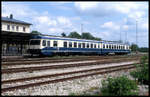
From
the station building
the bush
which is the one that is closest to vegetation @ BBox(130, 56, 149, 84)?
the bush

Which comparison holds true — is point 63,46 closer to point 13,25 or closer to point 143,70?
point 143,70

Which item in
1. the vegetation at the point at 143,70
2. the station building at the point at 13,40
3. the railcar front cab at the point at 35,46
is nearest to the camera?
the vegetation at the point at 143,70

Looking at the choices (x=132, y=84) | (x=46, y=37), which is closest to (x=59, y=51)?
(x=46, y=37)

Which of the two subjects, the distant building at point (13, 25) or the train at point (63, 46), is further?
the distant building at point (13, 25)

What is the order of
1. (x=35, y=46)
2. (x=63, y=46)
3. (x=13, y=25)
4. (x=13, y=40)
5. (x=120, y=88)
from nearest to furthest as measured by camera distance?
(x=120, y=88)
(x=35, y=46)
(x=13, y=40)
(x=63, y=46)
(x=13, y=25)

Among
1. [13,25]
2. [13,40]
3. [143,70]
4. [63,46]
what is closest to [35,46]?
[13,40]

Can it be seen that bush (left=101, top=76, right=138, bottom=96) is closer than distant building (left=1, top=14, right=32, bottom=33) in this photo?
Yes

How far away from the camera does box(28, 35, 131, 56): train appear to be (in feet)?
86.3

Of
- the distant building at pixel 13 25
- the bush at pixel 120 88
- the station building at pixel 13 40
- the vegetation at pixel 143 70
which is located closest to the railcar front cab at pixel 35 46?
the station building at pixel 13 40

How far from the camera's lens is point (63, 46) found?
29.2 meters

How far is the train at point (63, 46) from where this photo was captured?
26.3m

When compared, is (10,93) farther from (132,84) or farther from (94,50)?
(94,50)

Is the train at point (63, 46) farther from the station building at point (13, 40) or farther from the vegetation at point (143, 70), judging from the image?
the vegetation at point (143, 70)

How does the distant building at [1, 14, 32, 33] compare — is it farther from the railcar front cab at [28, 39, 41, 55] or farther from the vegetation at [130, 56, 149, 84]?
the vegetation at [130, 56, 149, 84]
